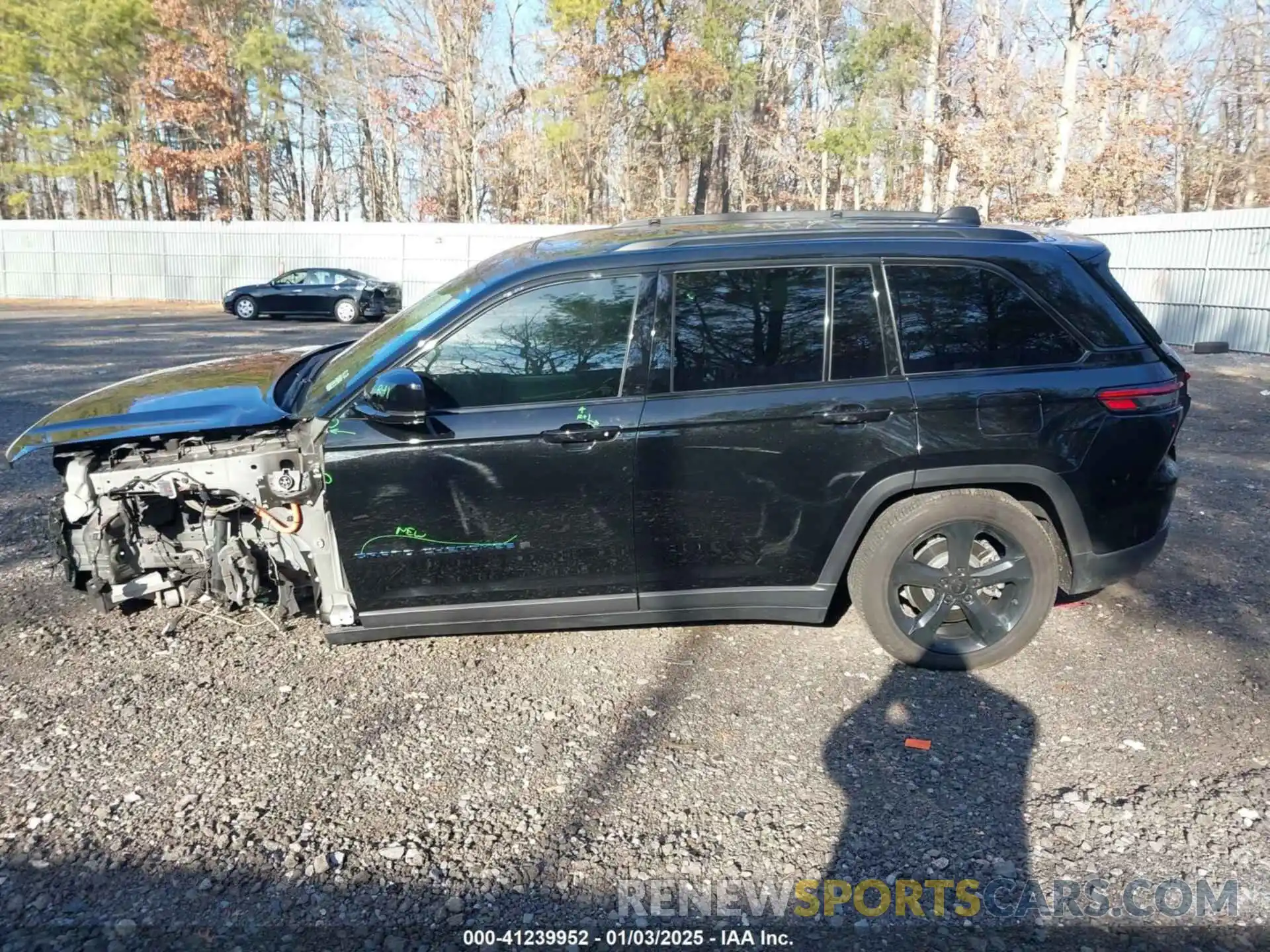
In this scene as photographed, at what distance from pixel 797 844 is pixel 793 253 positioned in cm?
224

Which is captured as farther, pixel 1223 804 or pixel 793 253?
pixel 793 253

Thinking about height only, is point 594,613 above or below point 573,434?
below

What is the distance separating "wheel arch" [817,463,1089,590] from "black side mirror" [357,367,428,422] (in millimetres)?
1780

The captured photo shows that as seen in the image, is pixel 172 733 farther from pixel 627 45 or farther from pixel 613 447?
pixel 627 45

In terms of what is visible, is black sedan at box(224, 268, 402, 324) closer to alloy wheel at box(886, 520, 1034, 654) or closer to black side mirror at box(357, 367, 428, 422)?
black side mirror at box(357, 367, 428, 422)

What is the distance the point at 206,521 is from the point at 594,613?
1761 mm

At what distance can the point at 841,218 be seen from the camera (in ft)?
13.4

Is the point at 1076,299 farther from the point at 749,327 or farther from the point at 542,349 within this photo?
the point at 542,349

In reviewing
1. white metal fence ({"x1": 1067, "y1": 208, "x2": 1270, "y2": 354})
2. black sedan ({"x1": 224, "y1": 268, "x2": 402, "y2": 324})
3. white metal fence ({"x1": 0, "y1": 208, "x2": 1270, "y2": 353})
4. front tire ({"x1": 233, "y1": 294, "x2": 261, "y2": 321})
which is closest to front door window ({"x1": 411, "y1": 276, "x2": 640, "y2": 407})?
white metal fence ({"x1": 1067, "y1": 208, "x2": 1270, "y2": 354})

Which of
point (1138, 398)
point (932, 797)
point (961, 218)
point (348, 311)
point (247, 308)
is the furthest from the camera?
point (247, 308)

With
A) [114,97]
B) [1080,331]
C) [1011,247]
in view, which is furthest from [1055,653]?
[114,97]

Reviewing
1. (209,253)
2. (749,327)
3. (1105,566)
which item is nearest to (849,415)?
(749,327)

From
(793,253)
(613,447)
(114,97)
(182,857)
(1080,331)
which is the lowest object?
(182,857)

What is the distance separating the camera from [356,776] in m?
3.02
